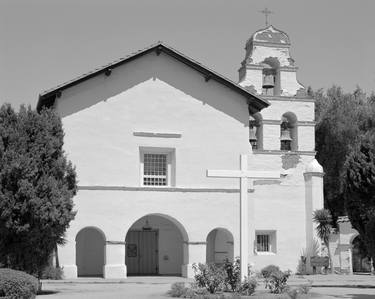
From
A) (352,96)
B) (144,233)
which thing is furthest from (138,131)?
(352,96)

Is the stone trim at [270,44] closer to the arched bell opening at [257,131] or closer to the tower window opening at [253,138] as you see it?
the arched bell opening at [257,131]

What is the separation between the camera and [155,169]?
2962cm

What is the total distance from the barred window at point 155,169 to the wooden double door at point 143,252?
2997 mm

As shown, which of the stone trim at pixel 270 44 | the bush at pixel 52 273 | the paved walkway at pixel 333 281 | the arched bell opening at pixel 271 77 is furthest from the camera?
the arched bell opening at pixel 271 77

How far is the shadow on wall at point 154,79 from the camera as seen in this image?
1131 inches

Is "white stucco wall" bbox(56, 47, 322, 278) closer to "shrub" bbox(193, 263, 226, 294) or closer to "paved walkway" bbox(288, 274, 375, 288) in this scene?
"paved walkway" bbox(288, 274, 375, 288)

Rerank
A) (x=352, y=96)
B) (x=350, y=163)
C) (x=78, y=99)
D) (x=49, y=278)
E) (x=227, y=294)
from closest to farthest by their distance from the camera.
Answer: (x=227, y=294), (x=350, y=163), (x=49, y=278), (x=78, y=99), (x=352, y=96)

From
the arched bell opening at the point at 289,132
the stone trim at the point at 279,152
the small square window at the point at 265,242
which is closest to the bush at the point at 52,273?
the small square window at the point at 265,242

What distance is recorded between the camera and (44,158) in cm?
2178

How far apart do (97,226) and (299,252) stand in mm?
10006

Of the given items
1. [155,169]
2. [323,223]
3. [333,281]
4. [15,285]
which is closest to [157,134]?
[155,169]

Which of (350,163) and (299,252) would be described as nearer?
(350,163)

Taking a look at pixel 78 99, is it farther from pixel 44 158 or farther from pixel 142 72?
pixel 44 158

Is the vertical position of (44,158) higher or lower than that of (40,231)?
higher
